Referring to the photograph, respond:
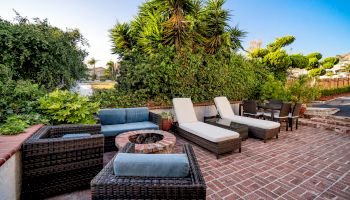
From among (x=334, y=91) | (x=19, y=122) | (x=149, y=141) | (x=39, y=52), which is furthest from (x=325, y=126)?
(x=334, y=91)

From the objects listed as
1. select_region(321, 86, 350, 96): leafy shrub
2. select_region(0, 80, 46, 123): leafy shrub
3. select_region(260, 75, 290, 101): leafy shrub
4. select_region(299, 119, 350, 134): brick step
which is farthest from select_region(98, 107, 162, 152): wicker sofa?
select_region(321, 86, 350, 96): leafy shrub

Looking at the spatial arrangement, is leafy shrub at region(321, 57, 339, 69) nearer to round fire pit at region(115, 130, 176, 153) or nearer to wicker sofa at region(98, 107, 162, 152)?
wicker sofa at region(98, 107, 162, 152)

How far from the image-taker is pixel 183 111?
17.5ft

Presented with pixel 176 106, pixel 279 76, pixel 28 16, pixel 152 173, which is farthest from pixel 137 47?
pixel 279 76

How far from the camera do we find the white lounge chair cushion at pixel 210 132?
378 centimetres

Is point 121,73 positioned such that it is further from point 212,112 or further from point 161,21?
point 212,112

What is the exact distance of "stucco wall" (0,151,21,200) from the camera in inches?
70.6

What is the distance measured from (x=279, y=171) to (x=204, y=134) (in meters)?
1.59

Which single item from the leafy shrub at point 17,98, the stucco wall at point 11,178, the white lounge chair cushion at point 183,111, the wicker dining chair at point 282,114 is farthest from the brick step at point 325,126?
the leafy shrub at point 17,98

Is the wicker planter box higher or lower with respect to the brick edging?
lower

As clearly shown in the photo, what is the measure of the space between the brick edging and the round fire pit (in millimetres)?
1276

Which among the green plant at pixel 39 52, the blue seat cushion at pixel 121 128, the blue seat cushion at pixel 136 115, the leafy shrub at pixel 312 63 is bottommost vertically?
the blue seat cushion at pixel 121 128

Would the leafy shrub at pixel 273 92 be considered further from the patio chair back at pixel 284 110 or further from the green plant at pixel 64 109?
the green plant at pixel 64 109

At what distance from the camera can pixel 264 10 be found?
10.6 m
